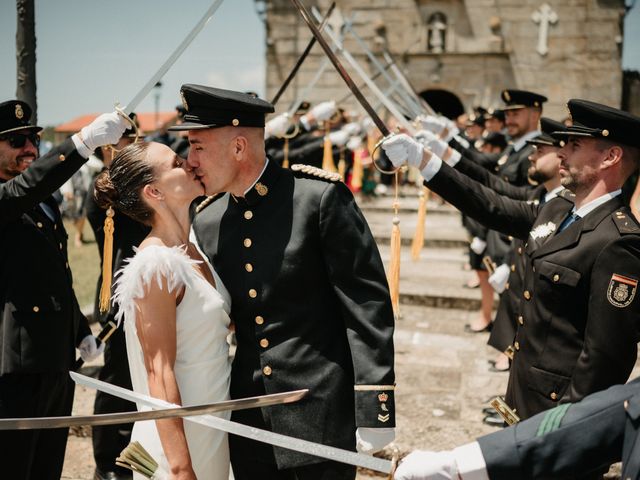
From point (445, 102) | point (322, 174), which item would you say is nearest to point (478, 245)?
point (322, 174)

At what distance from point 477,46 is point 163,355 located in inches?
728

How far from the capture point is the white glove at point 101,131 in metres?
2.85

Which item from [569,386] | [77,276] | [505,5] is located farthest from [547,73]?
[569,386]

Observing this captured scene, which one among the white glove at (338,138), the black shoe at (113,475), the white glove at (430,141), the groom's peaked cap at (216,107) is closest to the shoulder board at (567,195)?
the white glove at (430,141)

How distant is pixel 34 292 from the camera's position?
3113 mm

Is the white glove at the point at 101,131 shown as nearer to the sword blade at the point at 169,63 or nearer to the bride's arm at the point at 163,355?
the sword blade at the point at 169,63

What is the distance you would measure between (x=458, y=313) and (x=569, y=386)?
5.78m

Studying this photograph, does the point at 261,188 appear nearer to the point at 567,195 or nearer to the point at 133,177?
the point at 133,177

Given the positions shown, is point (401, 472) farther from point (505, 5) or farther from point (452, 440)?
point (505, 5)

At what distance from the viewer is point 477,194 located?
325 cm

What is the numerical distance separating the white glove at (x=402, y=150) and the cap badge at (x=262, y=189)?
76 centimetres

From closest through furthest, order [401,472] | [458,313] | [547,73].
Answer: [401,472]
[458,313]
[547,73]

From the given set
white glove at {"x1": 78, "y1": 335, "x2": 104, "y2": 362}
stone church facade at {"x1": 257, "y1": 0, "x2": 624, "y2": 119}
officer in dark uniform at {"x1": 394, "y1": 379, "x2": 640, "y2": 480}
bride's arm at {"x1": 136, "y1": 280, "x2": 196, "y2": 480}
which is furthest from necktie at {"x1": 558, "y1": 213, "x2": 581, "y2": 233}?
stone church facade at {"x1": 257, "y1": 0, "x2": 624, "y2": 119}

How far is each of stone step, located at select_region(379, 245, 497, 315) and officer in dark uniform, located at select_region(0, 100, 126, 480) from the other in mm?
5838
